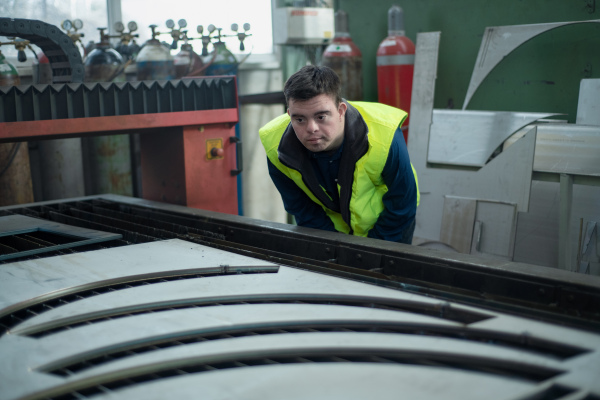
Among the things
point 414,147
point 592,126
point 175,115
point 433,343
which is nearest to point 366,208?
point 175,115

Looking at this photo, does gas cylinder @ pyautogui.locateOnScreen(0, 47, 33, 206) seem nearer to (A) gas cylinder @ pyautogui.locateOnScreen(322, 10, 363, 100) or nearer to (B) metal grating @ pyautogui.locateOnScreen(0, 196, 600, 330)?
(B) metal grating @ pyautogui.locateOnScreen(0, 196, 600, 330)

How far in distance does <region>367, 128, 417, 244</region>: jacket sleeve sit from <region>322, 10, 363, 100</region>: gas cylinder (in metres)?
1.92

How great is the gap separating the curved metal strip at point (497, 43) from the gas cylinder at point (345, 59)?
80cm

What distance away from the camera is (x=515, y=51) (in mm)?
3078

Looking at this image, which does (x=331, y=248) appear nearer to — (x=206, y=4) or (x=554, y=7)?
(x=554, y=7)

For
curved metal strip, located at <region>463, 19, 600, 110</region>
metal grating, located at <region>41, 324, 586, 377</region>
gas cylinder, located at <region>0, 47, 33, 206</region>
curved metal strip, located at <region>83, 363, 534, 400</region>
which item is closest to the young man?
metal grating, located at <region>41, 324, 586, 377</region>

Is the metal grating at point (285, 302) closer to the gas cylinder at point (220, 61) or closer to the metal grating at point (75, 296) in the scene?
the metal grating at point (75, 296)

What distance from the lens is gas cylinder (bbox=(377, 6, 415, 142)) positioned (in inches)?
134

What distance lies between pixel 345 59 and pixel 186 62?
3.21 feet

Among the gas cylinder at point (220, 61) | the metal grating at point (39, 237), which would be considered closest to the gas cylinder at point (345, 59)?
the gas cylinder at point (220, 61)

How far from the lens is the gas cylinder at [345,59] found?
368 centimetres

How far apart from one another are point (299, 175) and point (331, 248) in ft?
1.24

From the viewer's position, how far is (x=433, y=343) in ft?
3.14

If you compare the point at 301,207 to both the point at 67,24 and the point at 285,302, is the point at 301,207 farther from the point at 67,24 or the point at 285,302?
the point at 67,24
